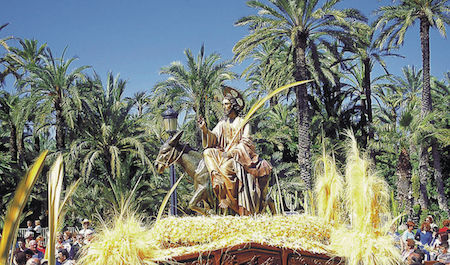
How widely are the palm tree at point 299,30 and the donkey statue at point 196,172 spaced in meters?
13.2

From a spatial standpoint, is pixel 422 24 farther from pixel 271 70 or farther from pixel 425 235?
pixel 425 235

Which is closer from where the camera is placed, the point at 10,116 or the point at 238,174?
the point at 238,174

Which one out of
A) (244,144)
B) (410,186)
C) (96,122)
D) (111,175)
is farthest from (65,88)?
(410,186)

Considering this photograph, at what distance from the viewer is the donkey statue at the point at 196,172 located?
8.96m

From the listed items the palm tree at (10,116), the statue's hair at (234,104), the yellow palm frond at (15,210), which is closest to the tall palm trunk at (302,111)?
the palm tree at (10,116)

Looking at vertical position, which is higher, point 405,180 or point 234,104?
point 234,104

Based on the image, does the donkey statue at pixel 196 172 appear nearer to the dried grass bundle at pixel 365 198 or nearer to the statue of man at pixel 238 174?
the statue of man at pixel 238 174

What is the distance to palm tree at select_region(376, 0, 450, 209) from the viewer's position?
2483 centimetres

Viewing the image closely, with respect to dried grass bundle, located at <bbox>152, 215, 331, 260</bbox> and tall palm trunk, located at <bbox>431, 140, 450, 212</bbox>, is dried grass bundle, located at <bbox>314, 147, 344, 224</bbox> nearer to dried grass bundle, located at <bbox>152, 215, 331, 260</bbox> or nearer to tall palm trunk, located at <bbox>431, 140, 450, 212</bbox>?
dried grass bundle, located at <bbox>152, 215, 331, 260</bbox>

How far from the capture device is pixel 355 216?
672 centimetres

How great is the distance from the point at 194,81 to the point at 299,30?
5.25m

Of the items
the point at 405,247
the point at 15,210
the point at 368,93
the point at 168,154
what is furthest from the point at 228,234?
the point at 368,93

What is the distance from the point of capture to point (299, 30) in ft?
73.8

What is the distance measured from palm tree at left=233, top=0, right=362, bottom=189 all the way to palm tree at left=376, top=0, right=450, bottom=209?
427 centimetres
